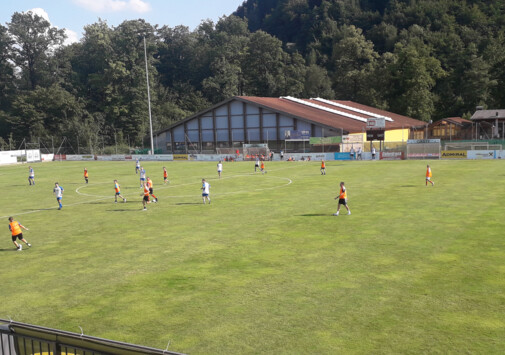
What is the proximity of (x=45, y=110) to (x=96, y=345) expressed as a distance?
391ft

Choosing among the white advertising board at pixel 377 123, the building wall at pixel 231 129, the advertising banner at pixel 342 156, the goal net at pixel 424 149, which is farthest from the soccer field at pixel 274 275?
the building wall at pixel 231 129

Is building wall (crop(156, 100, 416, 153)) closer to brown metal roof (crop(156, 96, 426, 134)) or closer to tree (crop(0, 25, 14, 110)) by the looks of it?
brown metal roof (crop(156, 96, 426, 134))

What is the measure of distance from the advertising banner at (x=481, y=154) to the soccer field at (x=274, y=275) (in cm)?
3237

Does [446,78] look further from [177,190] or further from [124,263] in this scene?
[124,263]

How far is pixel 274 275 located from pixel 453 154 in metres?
52.4

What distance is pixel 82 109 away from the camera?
117m

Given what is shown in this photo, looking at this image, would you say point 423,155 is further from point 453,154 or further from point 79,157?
point 79,157

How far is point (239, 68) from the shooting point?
126m

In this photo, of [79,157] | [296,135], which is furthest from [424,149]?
[79,157]

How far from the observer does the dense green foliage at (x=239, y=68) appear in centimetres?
9900

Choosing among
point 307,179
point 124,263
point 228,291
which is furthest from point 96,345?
point 307,179

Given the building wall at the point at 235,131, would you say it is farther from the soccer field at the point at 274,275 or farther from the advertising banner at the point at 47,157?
the soccer field at the point at 274,275

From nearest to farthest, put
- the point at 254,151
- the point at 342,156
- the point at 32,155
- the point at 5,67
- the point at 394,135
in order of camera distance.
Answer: the point at 342,156
the point at 254,151
the point at 394,135
the point at 32,155
the point at 5,67

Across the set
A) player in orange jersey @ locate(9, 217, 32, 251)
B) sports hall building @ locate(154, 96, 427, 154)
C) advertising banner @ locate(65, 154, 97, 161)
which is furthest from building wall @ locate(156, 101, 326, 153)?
player in orange jersey @ locate(9, 217, 32, 251)
